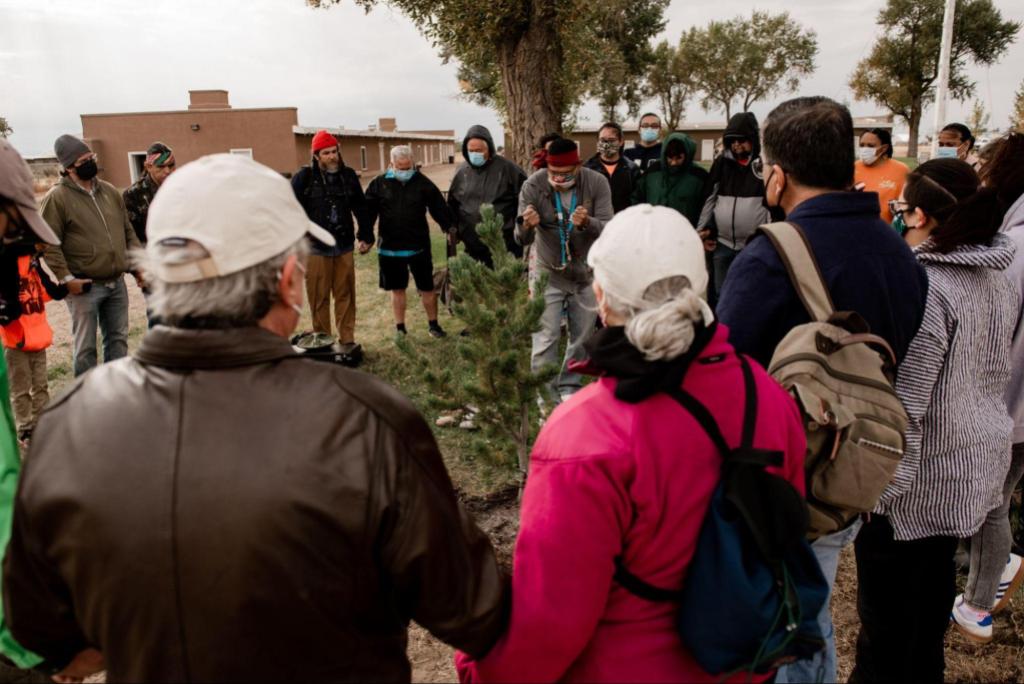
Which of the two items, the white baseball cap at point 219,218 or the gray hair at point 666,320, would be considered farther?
the gray hair at point 666,320

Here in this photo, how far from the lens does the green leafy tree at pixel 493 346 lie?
3.30 meters

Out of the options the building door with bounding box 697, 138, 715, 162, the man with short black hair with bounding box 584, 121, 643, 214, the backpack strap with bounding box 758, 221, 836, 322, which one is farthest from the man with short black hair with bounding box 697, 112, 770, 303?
the building door with bounding box 697, 138, 715, 162

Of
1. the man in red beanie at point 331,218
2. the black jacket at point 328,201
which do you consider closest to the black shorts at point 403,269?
the man in red beanie at point 331,218

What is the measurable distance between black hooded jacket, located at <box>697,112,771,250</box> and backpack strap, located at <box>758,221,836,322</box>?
4.36 metres

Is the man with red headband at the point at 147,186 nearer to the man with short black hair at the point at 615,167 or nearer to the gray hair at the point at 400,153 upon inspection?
the gray hair at the point at 400,153

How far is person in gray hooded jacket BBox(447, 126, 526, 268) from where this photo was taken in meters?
7.51

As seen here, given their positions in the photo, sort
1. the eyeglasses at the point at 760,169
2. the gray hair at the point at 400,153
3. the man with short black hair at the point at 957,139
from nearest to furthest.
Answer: the eyeglasses at the point at 760,169 < the man with short black hair at the point at 957,139 < the gray hair at the point at 400,153

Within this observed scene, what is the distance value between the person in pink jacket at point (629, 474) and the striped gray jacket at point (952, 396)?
1074 mm

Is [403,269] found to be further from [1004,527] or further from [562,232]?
[1004,527]

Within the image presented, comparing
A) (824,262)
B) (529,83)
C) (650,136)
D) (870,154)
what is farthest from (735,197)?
(824,262)

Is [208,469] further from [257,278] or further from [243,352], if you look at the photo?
[257,278]

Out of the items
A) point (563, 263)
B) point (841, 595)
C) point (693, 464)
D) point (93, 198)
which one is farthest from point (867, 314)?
point (93, 198)

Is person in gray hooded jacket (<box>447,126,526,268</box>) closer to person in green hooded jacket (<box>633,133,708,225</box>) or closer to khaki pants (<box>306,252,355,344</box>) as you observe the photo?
khaki pants (<box>306,252,355,344</box>)

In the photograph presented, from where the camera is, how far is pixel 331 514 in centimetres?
131
